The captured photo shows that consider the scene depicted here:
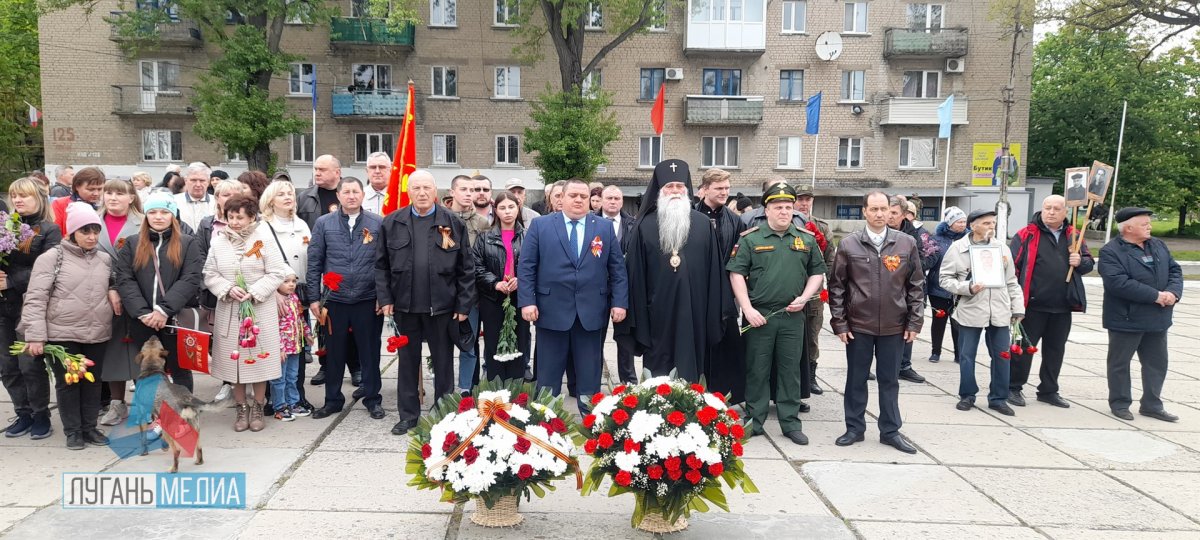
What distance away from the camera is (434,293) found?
568cm

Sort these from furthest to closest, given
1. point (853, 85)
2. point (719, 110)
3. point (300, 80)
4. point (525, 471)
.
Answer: point (853, 85), point (719, 110), point (300, 80), point (525, 471)

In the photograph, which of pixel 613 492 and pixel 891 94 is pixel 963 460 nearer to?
pixel 613 492

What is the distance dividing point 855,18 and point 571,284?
29.9 meters

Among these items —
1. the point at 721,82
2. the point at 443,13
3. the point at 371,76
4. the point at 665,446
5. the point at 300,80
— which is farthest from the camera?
the point at 721,82

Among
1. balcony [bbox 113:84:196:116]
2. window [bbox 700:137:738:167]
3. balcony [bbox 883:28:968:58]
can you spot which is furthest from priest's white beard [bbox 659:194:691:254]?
balcony [bbox 113:84:196:116]

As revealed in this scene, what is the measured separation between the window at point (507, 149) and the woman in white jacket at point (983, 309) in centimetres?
2522

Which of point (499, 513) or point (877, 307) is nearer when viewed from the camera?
point (499, 513)

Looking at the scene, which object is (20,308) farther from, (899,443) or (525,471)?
(899,443)

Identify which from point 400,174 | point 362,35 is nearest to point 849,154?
point 362,35

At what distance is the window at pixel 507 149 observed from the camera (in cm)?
3064

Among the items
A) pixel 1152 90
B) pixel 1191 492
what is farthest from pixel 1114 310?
pixel 1152 90

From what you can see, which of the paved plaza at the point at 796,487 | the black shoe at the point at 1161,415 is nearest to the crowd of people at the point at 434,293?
the paved plaza at the point at 796,487

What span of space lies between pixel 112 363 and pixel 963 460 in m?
6.37

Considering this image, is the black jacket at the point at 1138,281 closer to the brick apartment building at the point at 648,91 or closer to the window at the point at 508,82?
the brick apartment building at the point at 648,91
